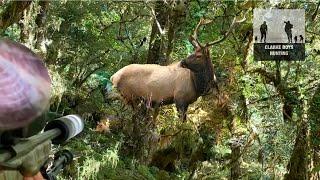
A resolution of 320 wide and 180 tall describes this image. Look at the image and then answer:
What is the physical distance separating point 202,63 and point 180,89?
0.90 feet

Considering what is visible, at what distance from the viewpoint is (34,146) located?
0.44 metres

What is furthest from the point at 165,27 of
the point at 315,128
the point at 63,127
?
the point at 63,127

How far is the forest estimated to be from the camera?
111 inches

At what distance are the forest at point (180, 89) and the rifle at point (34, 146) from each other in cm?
212

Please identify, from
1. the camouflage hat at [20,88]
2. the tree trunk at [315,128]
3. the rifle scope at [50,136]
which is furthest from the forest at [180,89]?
the camouflage hat at [20,88]

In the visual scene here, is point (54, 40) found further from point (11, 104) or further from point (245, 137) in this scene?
point (11, 104)

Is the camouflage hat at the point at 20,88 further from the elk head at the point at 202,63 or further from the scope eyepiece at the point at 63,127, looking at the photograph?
the elk head at the point at 202,63

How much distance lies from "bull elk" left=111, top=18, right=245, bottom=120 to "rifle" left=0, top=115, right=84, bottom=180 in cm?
247

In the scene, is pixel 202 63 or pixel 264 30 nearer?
pixel 264 30

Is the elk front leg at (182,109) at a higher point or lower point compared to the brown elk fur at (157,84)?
lower

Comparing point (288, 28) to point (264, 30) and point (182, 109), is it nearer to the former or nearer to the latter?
point (264, 30)

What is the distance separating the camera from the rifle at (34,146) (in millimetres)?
391

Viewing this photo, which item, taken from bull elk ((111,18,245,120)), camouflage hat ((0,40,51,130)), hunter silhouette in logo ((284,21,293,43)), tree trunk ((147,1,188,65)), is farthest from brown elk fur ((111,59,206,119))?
camouflage hat ((0,40,51,130))
